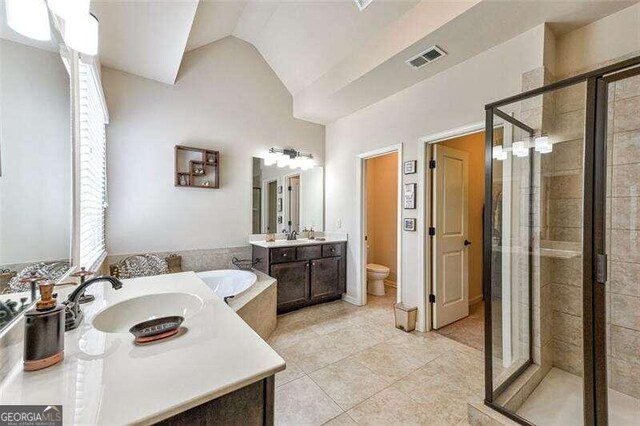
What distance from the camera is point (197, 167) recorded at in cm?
320

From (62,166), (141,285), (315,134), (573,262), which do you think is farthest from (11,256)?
(315,134)

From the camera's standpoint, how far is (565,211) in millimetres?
2006

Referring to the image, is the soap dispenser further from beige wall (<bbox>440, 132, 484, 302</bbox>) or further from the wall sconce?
beige wall (<bbox>440, 132, 484, 302</bbox>)

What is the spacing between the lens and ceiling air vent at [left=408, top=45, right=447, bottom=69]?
234 cm

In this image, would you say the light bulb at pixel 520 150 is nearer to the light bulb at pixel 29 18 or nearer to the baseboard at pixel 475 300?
the baseboard at pixel 475 300

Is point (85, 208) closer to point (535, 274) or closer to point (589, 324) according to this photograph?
point (589, 324)

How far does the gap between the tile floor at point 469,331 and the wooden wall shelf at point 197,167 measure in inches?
123

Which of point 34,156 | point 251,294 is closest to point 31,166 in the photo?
point 34,156

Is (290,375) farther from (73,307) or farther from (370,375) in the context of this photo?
(73,307)

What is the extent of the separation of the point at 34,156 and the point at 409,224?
290 cm

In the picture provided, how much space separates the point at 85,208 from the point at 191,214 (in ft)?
4.94

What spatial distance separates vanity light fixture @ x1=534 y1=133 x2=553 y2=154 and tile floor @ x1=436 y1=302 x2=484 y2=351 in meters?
1.78

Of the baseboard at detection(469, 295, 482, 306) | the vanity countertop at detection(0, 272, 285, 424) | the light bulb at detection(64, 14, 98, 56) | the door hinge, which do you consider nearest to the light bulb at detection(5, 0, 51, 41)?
the light bulb at detection(64, 14, 98, 56)

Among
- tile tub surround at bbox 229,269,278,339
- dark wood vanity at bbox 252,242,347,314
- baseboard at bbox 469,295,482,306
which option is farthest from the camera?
baseboard at bbox 469,295,482,306
